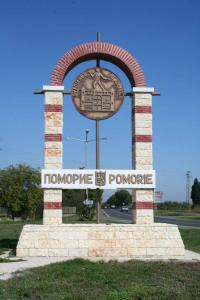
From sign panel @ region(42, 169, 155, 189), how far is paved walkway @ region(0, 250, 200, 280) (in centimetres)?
245

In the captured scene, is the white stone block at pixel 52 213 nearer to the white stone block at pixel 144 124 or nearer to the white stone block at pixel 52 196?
the white stone block at pixel 52 196

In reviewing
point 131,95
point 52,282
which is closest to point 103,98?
point 131,95

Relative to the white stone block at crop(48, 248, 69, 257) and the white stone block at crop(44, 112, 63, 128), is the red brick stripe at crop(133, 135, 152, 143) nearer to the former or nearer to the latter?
the white stone block at crop(44, 112, 63, 128)

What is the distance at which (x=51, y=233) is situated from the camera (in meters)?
16.5

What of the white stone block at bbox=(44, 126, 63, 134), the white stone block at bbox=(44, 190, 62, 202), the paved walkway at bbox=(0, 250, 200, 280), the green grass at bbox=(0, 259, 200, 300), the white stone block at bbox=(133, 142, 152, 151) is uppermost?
the white stone block at bbox=(44, 126, 63, 134)

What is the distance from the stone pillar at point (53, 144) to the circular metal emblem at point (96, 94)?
669 millimetres

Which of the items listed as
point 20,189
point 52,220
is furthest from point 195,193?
point 52,220

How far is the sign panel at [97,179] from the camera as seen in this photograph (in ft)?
55.9

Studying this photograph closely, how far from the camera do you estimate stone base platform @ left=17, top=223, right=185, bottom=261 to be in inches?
643

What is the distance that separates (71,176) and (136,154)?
2.29m

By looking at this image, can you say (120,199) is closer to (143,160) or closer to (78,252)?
(143,160)

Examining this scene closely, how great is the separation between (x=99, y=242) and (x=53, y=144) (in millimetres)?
3507

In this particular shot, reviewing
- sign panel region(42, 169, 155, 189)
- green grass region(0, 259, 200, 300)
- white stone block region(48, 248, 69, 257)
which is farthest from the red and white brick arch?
green grass region(0, 259, 200, 300)

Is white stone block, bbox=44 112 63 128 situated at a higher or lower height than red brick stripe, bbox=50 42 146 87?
lower
